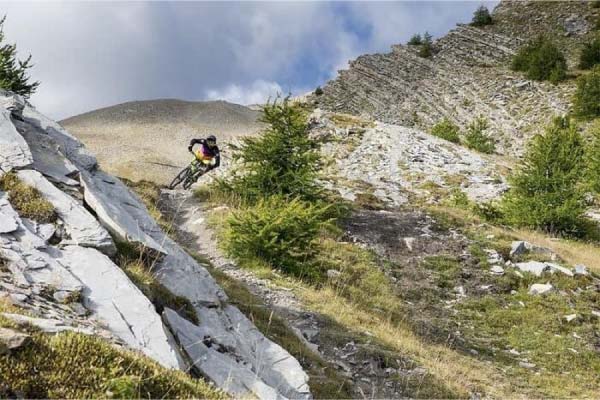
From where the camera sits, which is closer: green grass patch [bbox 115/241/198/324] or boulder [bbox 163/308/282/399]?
boulder [bbox 163/308/282/399]

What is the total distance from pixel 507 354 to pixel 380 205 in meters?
12.2

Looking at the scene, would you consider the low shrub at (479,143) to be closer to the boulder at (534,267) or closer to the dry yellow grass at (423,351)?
the boulder at (534,267)

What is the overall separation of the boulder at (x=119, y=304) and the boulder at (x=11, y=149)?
2199 millimetres

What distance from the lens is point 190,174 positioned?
23625mm

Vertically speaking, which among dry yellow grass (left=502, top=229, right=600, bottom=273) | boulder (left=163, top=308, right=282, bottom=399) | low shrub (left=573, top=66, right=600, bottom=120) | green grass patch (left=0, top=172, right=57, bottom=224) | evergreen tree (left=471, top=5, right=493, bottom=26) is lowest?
boulder (left=163, top=308, right=282, bottom=399)

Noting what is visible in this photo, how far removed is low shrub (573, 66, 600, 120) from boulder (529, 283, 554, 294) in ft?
105

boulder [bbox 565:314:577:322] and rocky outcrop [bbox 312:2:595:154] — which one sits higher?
rocky outcrop [bbox 312:2:595:154]

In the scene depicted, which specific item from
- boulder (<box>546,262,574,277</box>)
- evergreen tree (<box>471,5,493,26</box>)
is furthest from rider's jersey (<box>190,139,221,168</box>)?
evergreen tree (<box>471,5,493,26</box>)

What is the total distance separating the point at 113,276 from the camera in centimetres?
630

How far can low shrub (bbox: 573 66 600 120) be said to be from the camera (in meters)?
41.4

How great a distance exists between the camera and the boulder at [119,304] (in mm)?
5250

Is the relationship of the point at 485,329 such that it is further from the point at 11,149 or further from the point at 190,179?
the point at 190,179

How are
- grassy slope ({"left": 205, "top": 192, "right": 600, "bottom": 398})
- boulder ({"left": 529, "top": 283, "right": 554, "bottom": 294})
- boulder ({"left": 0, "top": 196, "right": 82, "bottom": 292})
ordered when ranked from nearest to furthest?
boulder ({"left": 0, "top": 196, "right": 82, "bottom": 292}) → grassy slope ({"left": 205, "top": 192, "right": 600, "bottom": 398}) → boulder ({"left": 529, "top": 283, "right": 554, "bottom": 294})

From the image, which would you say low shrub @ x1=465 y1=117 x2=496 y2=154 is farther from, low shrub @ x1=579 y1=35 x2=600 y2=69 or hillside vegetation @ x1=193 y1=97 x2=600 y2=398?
low shrub @ x1=579 y1=35 x2=600 y2=69
